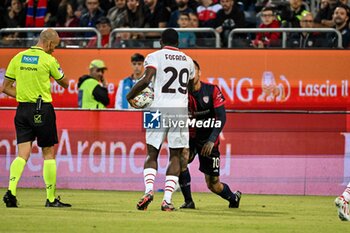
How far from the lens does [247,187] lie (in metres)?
17.2

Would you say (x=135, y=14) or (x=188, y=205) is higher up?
(x=135, y=14)

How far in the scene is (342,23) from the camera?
18969 mm

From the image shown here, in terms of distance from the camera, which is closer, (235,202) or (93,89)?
(235,202)

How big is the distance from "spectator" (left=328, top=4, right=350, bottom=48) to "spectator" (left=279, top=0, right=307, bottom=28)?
105cm

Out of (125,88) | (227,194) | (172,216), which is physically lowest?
(227,194)

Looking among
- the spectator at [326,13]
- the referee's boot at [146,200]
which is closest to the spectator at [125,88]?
the spectator at [326,13]

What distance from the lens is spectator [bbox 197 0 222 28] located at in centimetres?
2036

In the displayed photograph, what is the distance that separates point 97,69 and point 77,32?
5.03 feet

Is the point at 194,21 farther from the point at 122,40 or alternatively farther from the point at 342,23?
the point at 342,23

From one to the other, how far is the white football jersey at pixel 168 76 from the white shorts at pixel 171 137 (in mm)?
323

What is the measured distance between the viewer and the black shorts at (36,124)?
1325 cm

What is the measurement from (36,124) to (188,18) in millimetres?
7389

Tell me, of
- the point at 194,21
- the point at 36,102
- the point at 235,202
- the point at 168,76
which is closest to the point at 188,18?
the point at 194,21

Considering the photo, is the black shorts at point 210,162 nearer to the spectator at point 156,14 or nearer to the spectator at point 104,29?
the spectator at point 104,29
